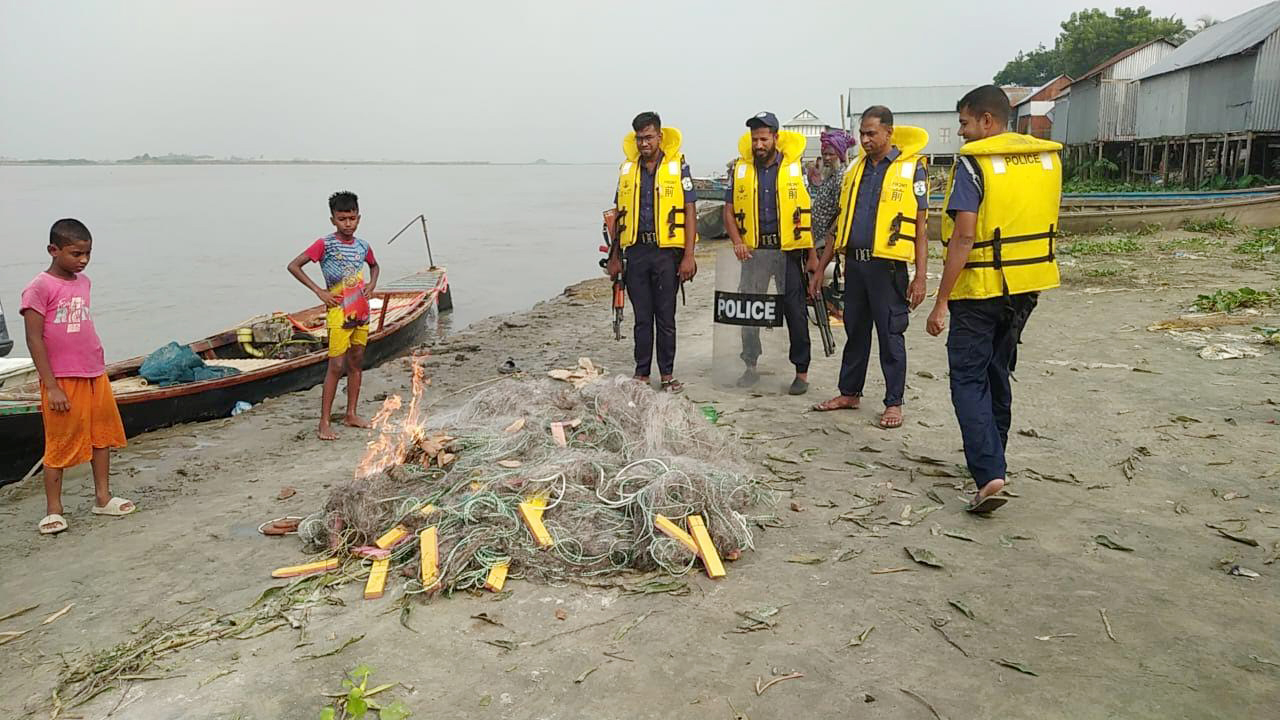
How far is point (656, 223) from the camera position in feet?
22.9

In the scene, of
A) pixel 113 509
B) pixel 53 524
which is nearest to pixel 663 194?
pixel 113 509

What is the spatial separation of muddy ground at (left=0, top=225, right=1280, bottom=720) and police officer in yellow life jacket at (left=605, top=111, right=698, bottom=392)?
4.07 feet

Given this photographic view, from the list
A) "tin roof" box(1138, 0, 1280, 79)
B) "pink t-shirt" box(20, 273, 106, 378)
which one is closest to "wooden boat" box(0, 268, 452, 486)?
"pink t-shirt" box(20, 273, 106, 378)

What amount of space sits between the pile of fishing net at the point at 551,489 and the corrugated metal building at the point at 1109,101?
3516cm

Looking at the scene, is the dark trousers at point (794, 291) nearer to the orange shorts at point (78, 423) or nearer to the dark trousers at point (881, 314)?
the dark trousers at point (881, 314)

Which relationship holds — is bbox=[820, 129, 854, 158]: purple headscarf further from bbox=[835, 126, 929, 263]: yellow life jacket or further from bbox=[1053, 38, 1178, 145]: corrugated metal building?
bbox=[1053, 38, 1178, 145]: corrugated metal building

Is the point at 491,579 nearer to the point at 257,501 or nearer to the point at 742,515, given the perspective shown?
the point at 742,515

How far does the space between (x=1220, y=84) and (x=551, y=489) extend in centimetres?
3003

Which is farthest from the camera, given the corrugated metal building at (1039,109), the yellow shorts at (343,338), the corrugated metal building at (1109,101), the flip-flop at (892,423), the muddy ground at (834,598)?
the corrugated metal building at (1039,109)

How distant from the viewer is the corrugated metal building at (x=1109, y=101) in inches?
1334

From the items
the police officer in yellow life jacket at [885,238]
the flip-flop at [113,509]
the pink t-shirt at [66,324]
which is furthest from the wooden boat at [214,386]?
the police officer in yellow life jacket at [885,238]

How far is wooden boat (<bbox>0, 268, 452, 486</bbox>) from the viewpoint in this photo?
705 cm

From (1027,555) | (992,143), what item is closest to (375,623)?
(1027,555)

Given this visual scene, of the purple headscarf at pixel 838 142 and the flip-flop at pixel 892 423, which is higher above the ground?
the purple headscarf at pixel 838 142
